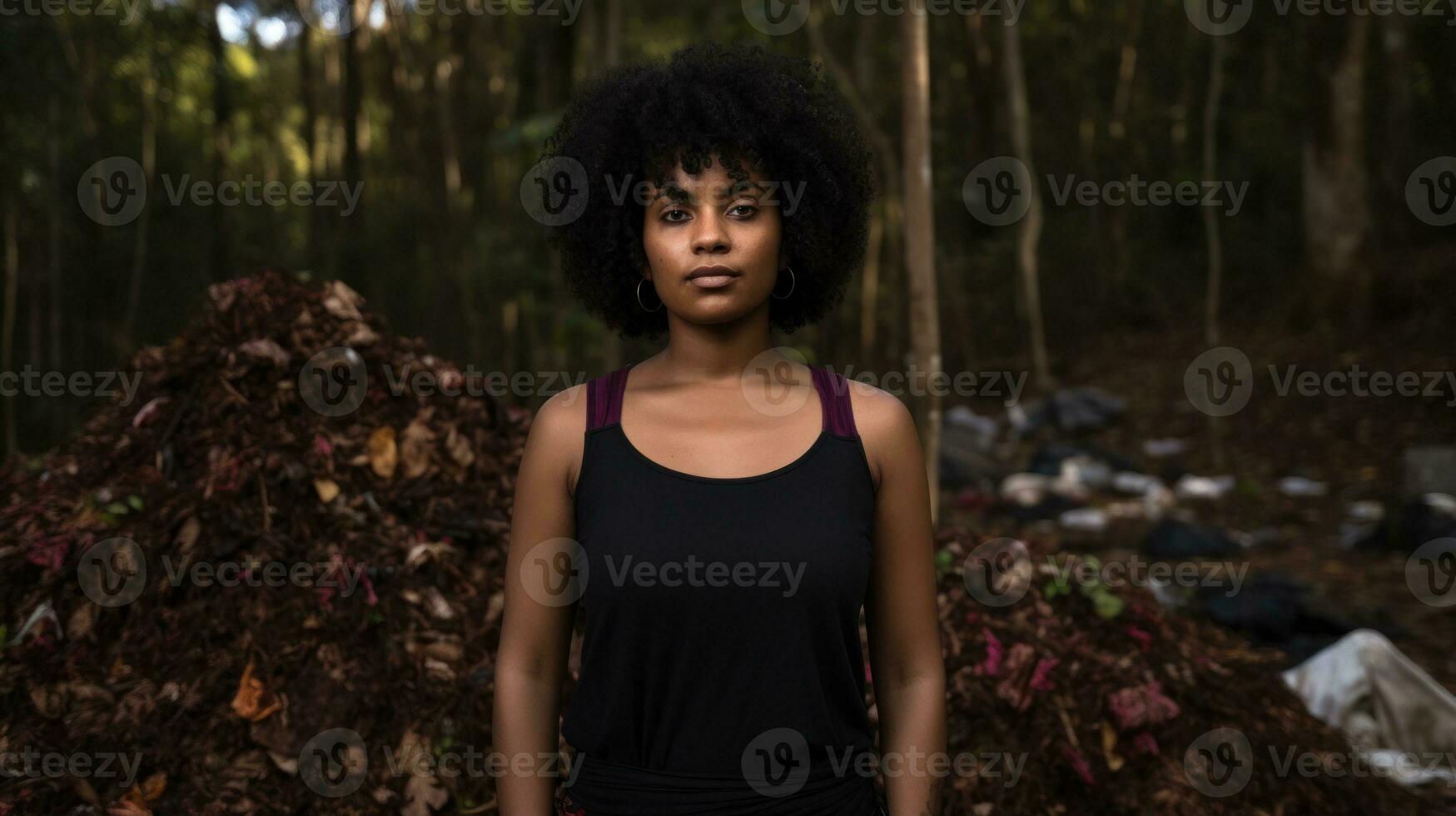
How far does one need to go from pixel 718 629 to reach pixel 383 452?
2.03m

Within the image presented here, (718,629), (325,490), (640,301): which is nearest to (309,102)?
(325,490)

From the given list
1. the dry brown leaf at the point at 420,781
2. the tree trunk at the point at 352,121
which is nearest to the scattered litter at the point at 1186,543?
the dry brown leaf at the point at 420,781

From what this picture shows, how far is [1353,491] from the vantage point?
→ 894 cm

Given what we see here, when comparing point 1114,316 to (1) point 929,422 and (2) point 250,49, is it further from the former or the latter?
(2) point 250,49

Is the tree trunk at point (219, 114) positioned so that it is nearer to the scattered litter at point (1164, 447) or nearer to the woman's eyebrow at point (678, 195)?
the scattered litter at point (1164, 447)

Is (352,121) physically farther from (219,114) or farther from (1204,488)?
(1204,488)

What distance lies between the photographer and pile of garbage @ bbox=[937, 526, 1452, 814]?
3.33 metres

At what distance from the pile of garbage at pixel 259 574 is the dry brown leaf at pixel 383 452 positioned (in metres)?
0.01

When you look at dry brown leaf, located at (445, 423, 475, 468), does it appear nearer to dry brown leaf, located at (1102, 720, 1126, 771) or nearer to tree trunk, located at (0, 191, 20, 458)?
dry brown leaf, located at (1102, 720, 1126, 771)

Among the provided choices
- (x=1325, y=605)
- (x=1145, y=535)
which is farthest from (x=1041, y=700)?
(x=1145, y=535)

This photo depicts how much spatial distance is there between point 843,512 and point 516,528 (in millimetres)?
556

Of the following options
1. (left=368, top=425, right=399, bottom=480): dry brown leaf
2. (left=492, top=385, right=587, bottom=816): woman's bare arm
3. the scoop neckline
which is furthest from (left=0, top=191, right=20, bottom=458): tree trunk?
the scoop neckline

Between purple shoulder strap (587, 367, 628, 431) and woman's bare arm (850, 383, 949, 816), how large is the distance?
405mm

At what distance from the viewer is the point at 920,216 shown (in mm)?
5129
